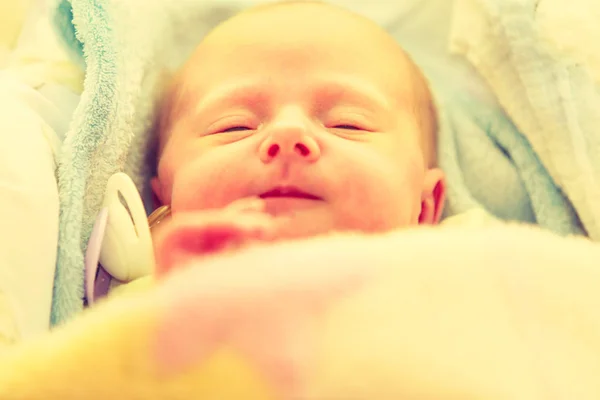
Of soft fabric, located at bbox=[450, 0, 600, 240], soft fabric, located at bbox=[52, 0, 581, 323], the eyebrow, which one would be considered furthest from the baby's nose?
soft fabric, located at bbox=[450, 0, 600, 240]

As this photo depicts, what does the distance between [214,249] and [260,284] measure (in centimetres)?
18

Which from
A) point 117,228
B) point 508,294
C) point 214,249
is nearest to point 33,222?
point 117,228

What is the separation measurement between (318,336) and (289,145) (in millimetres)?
362

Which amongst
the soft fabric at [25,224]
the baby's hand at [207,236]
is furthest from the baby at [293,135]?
the soft fabric at [25,224]

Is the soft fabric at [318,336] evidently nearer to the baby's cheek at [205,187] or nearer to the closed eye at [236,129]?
the baby's cheek at [205,187]

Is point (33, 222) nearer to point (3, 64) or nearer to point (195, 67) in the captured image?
point (195, 67)

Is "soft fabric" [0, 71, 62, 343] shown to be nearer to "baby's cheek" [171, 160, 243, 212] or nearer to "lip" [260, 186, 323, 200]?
"baby's cheek" [171, 160, 243, 212]

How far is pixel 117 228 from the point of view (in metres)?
0.74

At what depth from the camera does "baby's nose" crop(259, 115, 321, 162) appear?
688mm

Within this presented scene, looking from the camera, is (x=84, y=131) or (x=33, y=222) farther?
(x=84, y=131)

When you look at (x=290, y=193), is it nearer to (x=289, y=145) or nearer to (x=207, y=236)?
(x=289, y=145)

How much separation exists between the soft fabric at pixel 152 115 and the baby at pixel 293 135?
0.06 m

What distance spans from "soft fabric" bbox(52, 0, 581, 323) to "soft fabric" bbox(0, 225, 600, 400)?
0.36 meters

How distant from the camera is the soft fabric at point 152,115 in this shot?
0.77 metres
